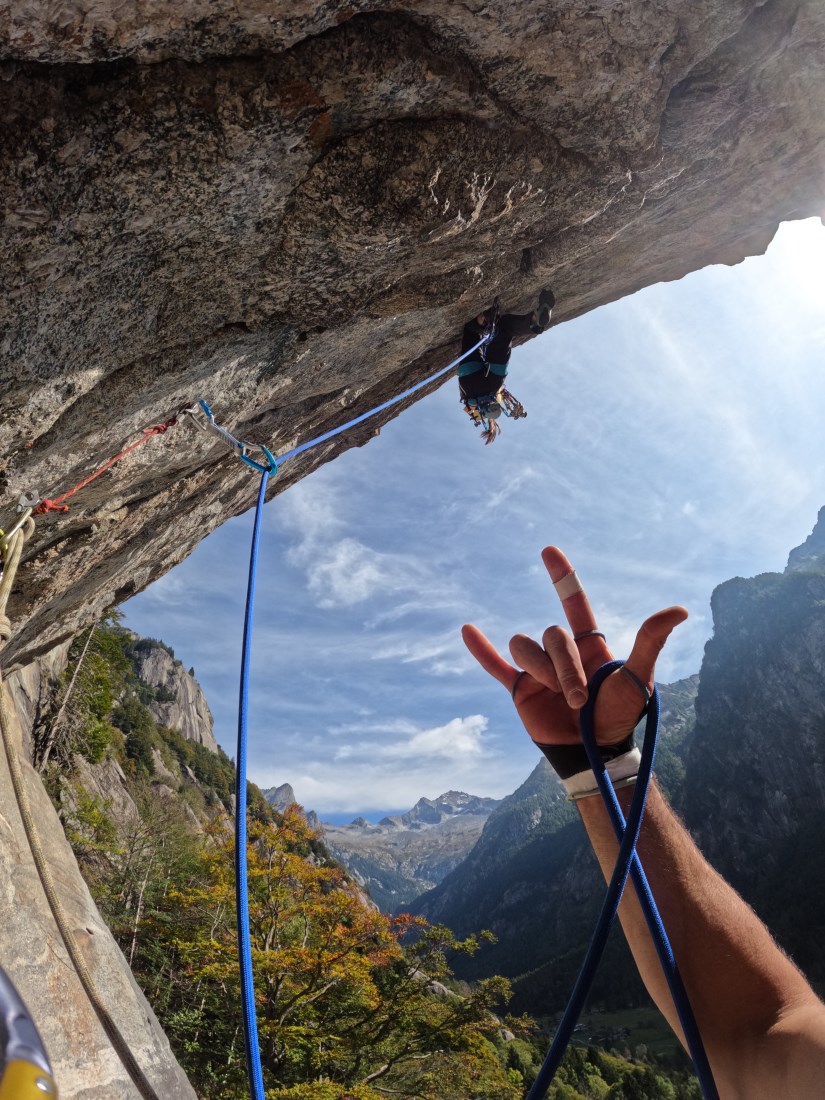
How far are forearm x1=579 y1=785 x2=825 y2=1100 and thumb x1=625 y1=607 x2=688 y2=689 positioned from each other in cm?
37

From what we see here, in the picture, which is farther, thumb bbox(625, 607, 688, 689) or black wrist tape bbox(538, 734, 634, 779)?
black wrist tape bbox(538, 734, 634, 779)

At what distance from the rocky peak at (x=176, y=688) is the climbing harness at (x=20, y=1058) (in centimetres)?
9143

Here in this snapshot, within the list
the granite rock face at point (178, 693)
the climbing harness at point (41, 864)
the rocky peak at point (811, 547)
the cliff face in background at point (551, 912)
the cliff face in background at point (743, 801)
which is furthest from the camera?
the rocky peak at point (811, 547)

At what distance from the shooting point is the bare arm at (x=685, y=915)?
1.22 metres

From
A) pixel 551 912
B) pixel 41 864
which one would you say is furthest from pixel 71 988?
pixel 551 912

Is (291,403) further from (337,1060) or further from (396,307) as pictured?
(337,1060)

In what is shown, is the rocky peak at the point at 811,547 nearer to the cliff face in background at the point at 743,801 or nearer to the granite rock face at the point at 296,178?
the cliff face in background at the point at 743,801

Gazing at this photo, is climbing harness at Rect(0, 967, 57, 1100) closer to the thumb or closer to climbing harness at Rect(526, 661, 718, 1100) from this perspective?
climbing harness at Rect(526, 661, 718, 1100)

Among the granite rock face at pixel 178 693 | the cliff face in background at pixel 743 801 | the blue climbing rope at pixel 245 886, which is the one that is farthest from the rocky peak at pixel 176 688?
the blue climbing rope at pixel 245 886

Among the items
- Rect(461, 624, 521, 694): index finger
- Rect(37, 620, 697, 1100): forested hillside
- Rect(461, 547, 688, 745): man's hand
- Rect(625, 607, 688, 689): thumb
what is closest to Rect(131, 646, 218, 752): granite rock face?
Rect(37, 620, 697, 1100): forested hillside

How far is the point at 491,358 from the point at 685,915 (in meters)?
6.46

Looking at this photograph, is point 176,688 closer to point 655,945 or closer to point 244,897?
point 244,897

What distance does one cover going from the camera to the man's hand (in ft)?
4.81

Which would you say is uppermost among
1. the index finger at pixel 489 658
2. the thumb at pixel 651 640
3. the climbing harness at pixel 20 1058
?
the index finger at pixel 489 658
